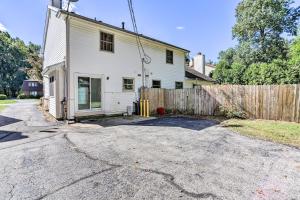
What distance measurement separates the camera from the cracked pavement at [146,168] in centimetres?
337

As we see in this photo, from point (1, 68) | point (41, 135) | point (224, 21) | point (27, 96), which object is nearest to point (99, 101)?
point (41, 135)

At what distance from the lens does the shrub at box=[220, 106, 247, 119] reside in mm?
11750

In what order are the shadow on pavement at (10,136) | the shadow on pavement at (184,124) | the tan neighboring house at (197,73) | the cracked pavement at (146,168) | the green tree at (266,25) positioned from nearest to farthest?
1. the cracked pavement at (146,168)
2. the shadow on pavement at (10,136)
3. the shadow on pavement at (184,124)
4. the tan neighboring house at (197,73)
5. the green tree at (266,25)

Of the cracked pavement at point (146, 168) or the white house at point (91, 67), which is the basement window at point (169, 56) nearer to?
the white house at point (91, 67)

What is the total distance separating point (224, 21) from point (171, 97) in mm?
19805

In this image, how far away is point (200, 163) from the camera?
4734 millimetres

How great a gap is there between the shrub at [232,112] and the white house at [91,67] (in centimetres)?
577

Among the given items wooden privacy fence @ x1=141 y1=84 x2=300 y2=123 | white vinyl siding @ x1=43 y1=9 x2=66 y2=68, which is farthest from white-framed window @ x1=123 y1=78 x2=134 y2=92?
white vinyl siding @ x1=43 y1=9 x2=66 y2=68

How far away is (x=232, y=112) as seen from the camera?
12.0m

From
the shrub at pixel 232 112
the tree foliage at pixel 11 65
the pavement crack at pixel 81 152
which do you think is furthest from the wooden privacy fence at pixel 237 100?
the tree foliage at pixel 11 65

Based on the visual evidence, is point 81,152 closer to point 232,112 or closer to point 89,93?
point 89,93

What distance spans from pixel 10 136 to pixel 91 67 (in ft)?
18.1

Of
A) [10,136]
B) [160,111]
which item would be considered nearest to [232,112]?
[160,111]

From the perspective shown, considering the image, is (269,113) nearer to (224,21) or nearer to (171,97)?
(171,97)
